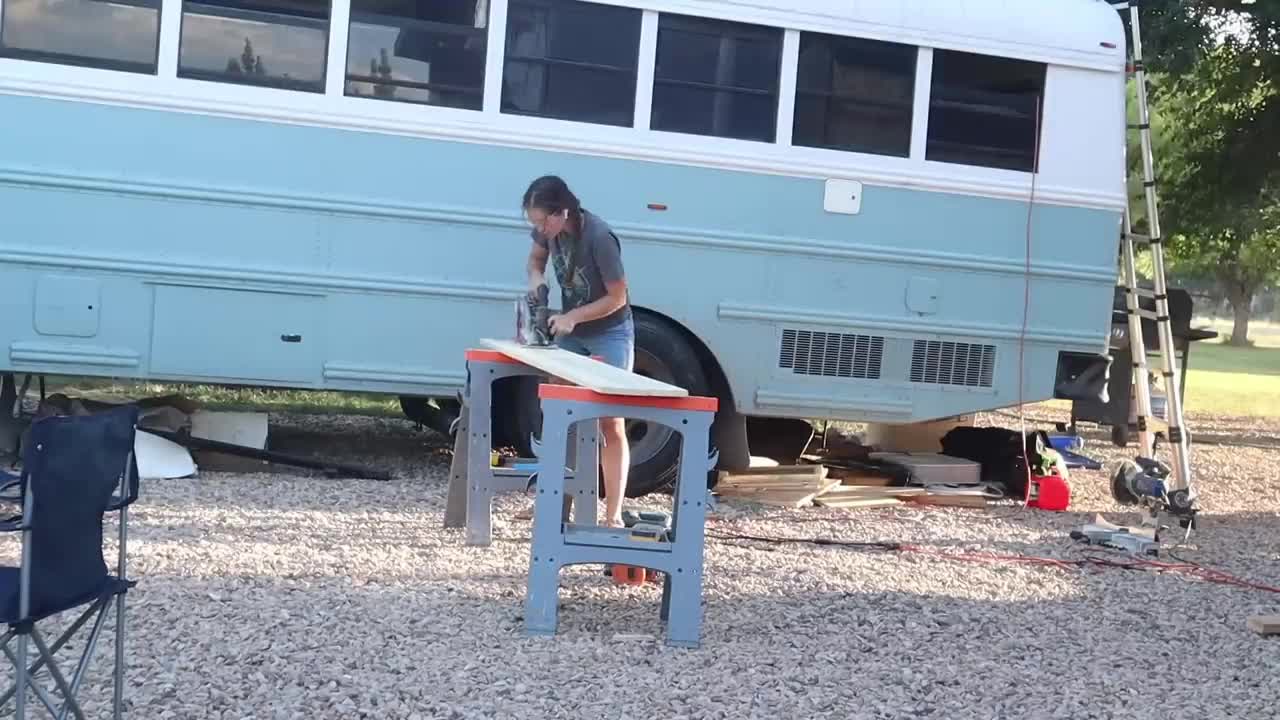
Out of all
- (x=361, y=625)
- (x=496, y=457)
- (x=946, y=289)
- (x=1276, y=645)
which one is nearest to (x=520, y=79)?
(x=496, y=457)

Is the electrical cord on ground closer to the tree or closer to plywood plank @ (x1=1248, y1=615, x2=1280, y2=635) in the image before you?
Answer: plywood plank @ (x1=1248, y1=615, x2=1280, y2=635)

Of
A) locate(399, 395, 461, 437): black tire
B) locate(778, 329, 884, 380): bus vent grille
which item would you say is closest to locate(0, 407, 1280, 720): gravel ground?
locate(778, 329, 884, 380): bus vent grille

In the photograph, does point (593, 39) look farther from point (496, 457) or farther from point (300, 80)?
point (496, 457)

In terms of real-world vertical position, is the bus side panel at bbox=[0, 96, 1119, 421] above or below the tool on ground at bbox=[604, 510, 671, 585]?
above

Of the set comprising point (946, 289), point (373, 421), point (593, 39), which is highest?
point (593, 39)

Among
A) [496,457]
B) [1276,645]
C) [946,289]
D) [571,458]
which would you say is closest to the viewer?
[1276,645]

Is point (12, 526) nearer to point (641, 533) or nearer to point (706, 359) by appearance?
point (641, 533)

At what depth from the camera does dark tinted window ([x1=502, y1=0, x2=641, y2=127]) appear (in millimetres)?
7219

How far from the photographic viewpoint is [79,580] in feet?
10.6

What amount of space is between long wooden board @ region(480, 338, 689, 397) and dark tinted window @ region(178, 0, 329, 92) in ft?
5.96

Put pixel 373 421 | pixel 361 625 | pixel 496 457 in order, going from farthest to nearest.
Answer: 1. pixel 373 421
2. pixel 496 457
3. pixel 361 625

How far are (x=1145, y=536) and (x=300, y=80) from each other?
463cm

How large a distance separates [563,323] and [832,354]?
222 centimetres

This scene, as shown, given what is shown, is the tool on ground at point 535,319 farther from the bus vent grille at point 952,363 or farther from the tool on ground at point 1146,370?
the tool on ground at point 1146,370
